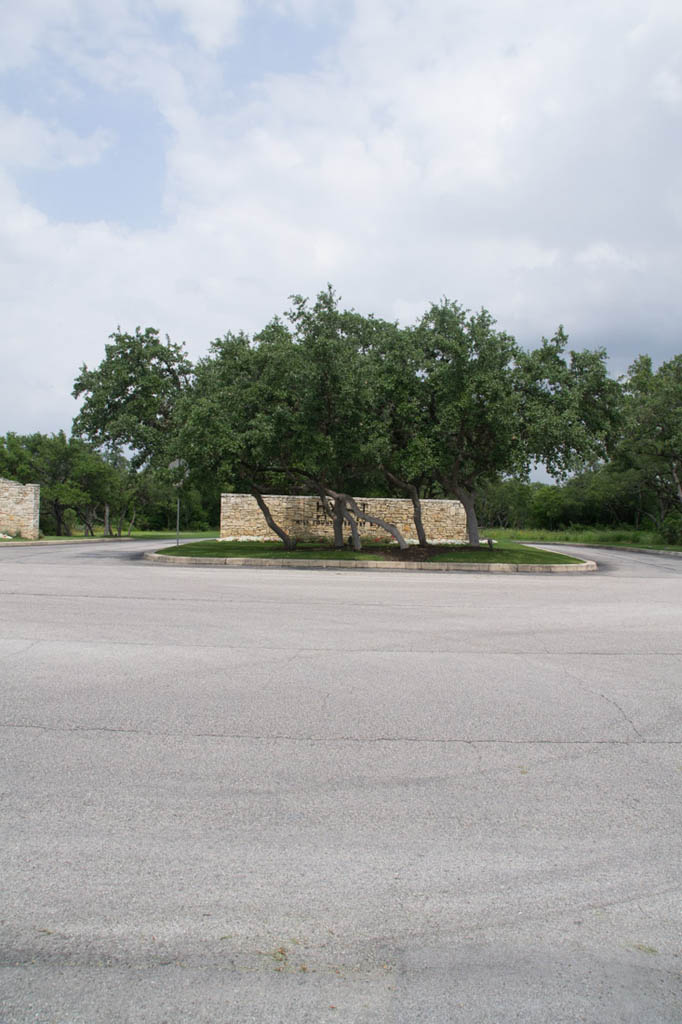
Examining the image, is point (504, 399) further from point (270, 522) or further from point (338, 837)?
point (338, 837)

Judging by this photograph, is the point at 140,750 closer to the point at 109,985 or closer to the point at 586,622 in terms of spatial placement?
the point at 109,985

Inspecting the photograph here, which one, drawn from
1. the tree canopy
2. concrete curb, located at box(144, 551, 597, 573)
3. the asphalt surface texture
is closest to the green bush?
the tree canopy

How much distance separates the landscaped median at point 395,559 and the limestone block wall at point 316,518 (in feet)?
35.5

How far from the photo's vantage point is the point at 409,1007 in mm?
2477

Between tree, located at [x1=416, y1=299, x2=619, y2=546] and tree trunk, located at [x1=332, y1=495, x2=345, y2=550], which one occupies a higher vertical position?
tree, located at [x1=416, y1=299, x2=619, y2=546]

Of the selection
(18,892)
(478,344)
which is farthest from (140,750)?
(478,344)

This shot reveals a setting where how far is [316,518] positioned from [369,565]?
14529mm

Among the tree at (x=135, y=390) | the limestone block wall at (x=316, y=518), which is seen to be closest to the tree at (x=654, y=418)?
the limestone block wall at (x=316, y=518)

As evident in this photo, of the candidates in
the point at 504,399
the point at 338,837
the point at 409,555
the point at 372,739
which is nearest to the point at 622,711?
the point at 372,739

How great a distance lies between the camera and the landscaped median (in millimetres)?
25578

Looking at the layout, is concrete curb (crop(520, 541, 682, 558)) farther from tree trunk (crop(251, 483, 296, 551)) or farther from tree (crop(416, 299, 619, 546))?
tree trunk (crop(251, 483, 296, 551))

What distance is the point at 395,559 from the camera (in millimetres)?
27328

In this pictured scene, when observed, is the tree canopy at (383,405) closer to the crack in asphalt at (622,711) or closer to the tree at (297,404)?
the tree at (297,404)

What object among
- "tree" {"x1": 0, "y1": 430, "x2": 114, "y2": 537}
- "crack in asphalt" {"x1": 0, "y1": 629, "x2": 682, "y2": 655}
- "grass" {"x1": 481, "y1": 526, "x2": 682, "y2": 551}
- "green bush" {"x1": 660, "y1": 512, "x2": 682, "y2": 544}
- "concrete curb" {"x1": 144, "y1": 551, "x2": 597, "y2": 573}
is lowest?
"concrete curb" {"x1": 144, "y1": 551, "x2": 597, "y2": 573}
